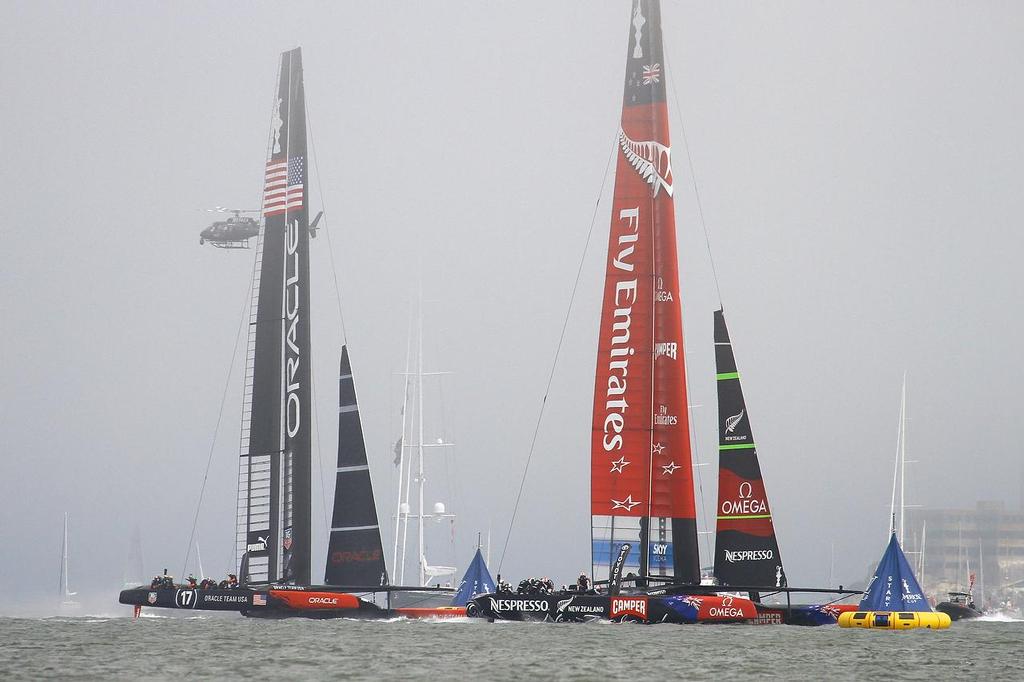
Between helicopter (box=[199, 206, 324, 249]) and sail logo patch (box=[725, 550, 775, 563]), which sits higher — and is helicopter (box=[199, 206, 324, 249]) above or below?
above

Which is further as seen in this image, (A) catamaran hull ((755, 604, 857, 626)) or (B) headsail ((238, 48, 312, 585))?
(B) headsail ((238, 48, 312, 585))

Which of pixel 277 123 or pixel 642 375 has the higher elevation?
pixel 277 123

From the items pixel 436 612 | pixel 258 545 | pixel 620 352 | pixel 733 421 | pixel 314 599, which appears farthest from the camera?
pixel 258 545

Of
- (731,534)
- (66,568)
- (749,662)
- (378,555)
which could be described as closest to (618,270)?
(731,534)

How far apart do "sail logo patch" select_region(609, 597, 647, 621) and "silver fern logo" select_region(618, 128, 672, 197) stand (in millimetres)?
11978

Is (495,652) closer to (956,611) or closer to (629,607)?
(629,607)

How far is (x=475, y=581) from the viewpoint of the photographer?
1898 inches

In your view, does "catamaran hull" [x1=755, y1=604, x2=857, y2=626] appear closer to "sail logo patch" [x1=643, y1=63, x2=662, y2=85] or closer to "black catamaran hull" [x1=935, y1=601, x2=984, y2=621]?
"sail logo patch" [x1=643, y1=63, x2=662, y2=85]

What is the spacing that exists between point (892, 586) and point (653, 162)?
45.5 feet

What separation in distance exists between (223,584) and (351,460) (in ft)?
18.3

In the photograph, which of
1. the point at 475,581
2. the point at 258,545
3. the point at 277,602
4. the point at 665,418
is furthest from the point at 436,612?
the point at 665,418

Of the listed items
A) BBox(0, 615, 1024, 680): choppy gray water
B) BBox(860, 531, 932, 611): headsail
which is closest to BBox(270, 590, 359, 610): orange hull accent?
BBox(0, 615, 1024, 680): choppy gray water

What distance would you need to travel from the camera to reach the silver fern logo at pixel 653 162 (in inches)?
1714

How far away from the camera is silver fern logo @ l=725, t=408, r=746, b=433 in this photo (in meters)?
42.5
